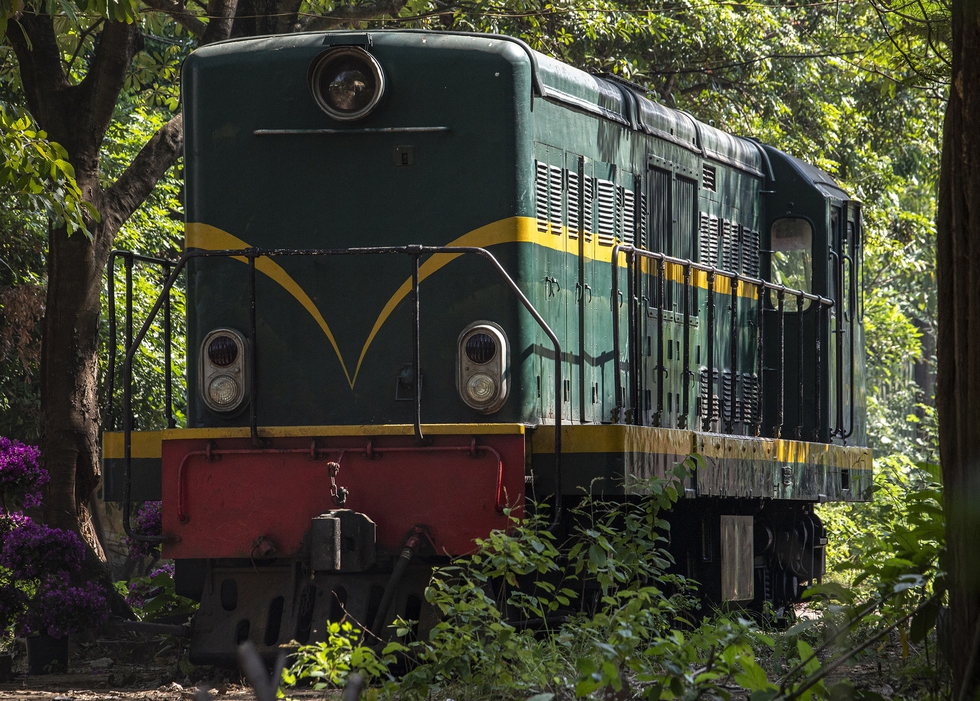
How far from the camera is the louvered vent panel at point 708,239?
8.25 meters

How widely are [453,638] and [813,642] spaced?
245 centimetres

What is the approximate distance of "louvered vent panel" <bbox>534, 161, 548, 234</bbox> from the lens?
6.55 meters

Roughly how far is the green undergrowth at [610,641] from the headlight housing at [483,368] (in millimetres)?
682

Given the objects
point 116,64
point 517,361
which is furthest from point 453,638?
point 116,64

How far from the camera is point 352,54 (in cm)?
638

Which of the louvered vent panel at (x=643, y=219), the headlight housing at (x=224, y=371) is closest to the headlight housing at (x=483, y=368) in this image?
the headlight housing at (x=224, y=371)

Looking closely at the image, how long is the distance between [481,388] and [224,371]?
135cm

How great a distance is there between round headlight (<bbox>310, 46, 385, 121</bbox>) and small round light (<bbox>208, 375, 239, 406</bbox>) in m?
1.46

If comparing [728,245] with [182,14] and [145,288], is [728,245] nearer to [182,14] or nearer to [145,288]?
[182,14]

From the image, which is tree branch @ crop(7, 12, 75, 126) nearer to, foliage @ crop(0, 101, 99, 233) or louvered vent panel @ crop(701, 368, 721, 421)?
foliage @ crop(0, 101, 99, 233)

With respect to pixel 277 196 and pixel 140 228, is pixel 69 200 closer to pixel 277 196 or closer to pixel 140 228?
pixel 277 196

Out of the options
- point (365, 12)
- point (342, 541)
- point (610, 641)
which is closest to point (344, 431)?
point (342, 541)

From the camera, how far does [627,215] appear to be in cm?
741

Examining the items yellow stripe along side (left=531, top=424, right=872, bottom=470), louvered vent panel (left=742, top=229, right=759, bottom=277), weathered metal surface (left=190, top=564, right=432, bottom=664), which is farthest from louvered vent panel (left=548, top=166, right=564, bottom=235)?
louvered vent panel (left=742, top=229, right=759, bottom=277)
